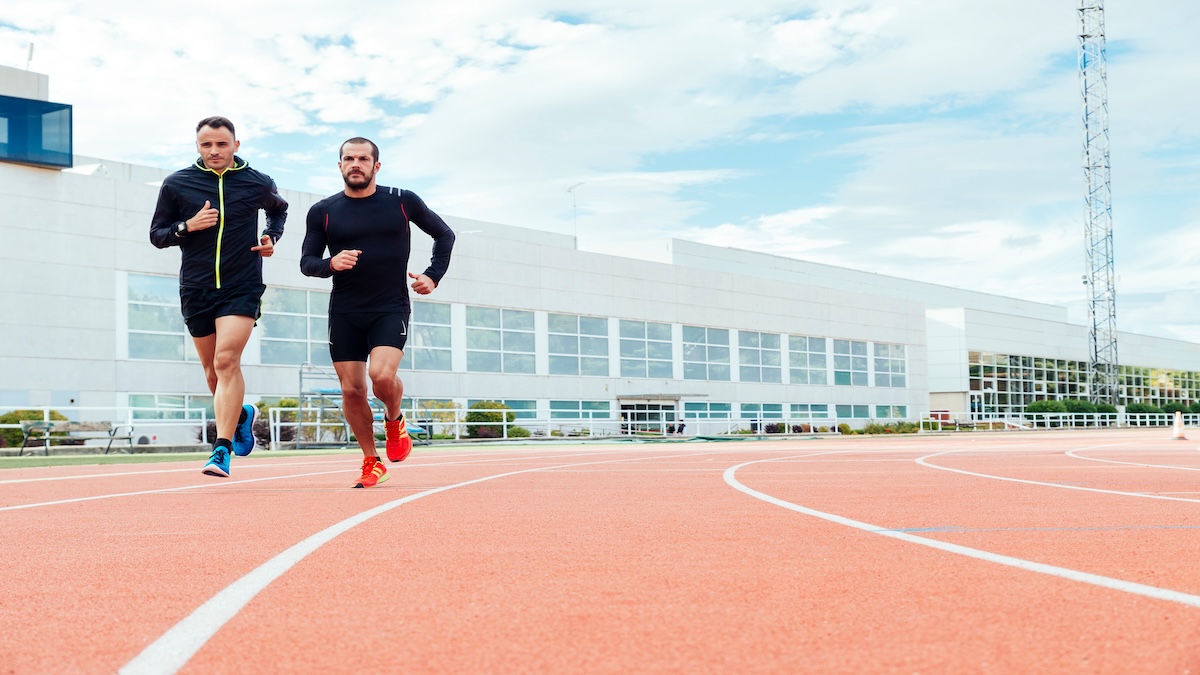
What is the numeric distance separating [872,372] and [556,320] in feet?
81.5

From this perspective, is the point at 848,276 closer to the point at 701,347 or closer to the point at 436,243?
the point at 701,347

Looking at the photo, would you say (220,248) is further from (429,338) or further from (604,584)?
(429,338)

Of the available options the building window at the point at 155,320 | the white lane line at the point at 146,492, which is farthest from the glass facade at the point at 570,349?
the white lane line at the point at 146,492

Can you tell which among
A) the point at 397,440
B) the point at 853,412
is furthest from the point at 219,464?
the point at 853,412

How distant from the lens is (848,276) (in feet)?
277

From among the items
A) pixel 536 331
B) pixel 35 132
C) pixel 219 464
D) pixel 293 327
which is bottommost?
pixel 219 464

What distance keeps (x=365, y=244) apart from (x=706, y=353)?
50.2 meters

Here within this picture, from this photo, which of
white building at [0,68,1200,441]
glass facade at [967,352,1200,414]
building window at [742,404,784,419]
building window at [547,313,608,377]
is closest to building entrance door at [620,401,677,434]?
white building at [0,68,1200,441]

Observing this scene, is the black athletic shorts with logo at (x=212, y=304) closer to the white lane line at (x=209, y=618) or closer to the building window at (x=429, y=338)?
the white lane line at (x=209, y=618)

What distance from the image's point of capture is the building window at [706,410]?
56781 mm

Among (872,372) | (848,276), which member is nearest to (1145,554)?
(872,372)

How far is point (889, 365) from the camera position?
7000 cm

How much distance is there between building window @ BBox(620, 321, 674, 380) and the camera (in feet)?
178

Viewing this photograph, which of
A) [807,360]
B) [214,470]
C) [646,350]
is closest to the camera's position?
[214,470]
